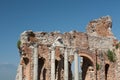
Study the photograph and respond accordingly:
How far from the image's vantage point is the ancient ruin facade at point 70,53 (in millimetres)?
29344

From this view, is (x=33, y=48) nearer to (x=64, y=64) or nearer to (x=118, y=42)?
(x=64, y=64)

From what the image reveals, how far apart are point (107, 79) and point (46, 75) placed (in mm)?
6984

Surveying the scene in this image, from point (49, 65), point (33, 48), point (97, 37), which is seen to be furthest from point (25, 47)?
point (97, 37)

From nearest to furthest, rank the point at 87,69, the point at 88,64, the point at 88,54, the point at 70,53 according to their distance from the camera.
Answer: the point at 70,53, the point at 88,54, the point at 87,69, the point at 88,64

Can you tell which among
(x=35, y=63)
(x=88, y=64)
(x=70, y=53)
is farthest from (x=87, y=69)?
(x=35, y=63)

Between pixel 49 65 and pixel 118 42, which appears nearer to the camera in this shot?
pixel 49 65

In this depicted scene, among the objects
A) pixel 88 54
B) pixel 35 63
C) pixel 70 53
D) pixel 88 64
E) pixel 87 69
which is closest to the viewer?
pixel 35 63

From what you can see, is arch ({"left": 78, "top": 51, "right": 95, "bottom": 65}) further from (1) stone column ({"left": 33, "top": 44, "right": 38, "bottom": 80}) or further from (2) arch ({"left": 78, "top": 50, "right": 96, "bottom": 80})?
(1) stone column ({"left": 33, "top": 44, "right": 38, "bottom": 80})

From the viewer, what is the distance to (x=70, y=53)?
31.1 m

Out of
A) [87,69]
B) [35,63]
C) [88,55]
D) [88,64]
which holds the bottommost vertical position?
[87,69]

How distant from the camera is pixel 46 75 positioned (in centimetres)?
3003

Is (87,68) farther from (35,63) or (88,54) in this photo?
(35,63)

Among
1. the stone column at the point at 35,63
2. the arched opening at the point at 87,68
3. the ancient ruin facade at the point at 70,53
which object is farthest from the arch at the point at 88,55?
the stone column at the point at 35,63

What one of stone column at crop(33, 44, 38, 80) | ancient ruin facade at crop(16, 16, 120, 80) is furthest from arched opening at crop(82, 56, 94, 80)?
stone column at crop(33, 44, 38, 80)
